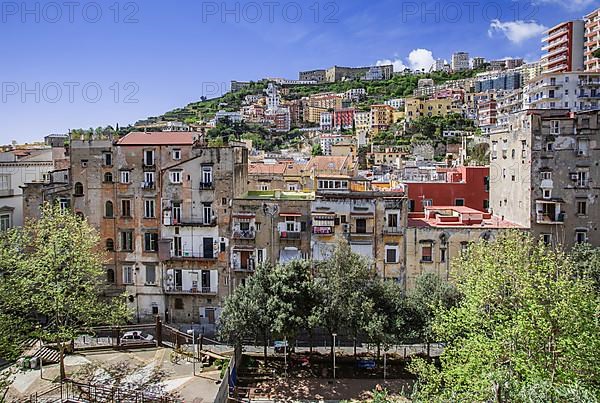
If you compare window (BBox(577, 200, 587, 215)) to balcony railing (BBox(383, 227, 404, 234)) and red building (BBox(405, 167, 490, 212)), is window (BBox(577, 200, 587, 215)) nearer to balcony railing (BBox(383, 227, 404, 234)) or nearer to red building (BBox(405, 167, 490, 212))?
red building (BBox(405, 167, 490, 212))

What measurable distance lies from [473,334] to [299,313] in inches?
566

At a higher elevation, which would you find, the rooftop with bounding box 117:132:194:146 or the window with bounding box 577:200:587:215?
the rooftop with bounding box 117:132:194:146

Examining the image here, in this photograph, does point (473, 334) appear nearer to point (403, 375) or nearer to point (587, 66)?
point (403, 375)

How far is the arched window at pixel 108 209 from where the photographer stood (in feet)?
144

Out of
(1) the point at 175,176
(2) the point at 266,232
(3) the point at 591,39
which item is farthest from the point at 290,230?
(3) the point at 591,39

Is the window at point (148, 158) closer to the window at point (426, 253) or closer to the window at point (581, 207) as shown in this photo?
the window at point (426, 253)

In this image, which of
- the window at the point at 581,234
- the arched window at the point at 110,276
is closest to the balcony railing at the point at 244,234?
the arched window at the point at 110,276

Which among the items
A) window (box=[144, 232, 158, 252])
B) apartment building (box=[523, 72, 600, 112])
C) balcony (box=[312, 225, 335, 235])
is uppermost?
apartment building (box=[523, 72, 600, 112])

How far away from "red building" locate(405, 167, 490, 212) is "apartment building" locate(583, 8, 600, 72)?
74784 millimetres

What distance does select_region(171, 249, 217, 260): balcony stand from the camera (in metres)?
42.7

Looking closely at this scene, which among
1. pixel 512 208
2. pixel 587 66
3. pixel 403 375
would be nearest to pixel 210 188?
pixel 403 375

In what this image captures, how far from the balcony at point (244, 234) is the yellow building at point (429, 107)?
129199 mm

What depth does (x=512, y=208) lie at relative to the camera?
44.0 meters

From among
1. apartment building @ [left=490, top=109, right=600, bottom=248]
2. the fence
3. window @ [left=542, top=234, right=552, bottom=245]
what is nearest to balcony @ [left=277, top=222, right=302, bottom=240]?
the fence
